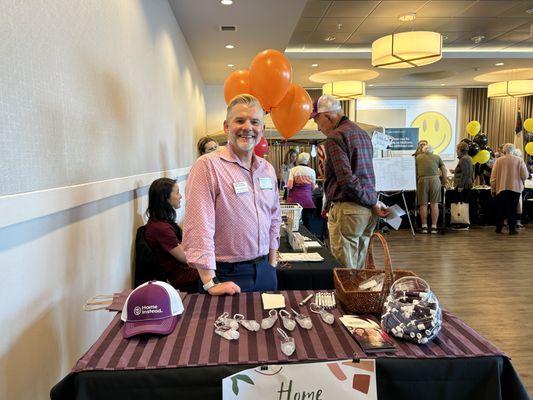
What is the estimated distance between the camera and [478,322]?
2.87m

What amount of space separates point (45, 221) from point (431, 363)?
1.17 metres

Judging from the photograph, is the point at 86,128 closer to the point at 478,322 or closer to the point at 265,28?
the point at 478,322

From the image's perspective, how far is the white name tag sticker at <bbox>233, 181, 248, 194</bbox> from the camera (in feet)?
4.78

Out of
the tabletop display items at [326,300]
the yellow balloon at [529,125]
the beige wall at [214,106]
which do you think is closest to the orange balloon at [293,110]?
the tabletop display items at [326,300]

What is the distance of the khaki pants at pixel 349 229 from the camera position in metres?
2.56

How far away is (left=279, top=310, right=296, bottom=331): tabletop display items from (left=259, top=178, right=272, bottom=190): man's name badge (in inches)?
21.6

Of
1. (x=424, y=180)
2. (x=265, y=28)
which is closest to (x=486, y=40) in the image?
(x=424, y=180)

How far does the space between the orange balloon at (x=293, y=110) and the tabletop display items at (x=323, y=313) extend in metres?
2.71

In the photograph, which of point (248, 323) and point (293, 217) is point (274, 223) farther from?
point (293, 217)

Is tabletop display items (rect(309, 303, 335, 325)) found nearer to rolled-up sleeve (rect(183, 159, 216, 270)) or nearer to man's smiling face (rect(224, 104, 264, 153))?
rolled-up sleeve (rect(183, 159, 216, 270))

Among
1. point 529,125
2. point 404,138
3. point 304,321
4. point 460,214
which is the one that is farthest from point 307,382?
point 529,125

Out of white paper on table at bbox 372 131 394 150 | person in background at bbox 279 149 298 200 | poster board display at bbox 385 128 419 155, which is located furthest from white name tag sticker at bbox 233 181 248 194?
poster board display at bbox 385 128 419 155

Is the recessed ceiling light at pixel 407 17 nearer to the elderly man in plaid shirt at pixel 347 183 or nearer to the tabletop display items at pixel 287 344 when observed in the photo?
the elderly man in plaid shirt at pixel 347 183

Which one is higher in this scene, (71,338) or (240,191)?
(240,191)
